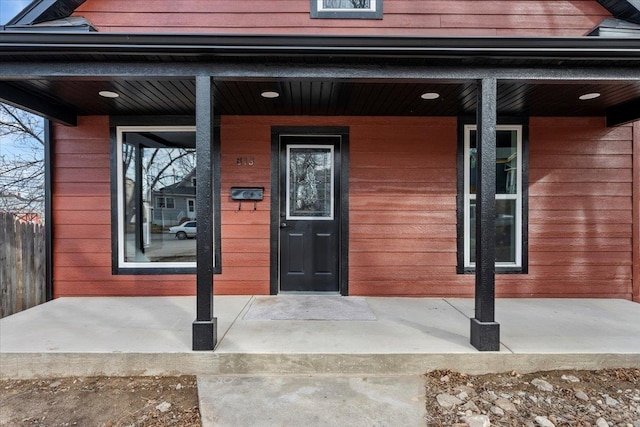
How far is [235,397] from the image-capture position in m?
Result: 2.39

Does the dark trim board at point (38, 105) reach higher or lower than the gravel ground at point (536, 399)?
higher

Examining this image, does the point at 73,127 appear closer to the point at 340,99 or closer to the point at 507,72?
the point at 340,99

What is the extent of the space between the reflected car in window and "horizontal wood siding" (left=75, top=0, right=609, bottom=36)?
2209 mm

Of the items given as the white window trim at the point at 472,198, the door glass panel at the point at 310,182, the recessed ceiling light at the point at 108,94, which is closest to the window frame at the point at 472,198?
the white window trim at the point at 472,198

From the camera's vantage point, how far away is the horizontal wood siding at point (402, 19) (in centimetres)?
392

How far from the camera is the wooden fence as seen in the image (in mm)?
3689

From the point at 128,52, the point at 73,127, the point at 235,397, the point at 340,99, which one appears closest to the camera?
the point at 235,397

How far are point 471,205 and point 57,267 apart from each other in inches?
197

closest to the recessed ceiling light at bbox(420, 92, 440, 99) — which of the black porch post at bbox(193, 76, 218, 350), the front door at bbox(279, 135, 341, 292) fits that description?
the front door at bbox(279, 135, 341, 292)

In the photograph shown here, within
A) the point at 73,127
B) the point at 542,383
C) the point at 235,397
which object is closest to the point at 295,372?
the point at 235,397

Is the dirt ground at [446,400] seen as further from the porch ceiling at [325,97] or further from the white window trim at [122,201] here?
the porch ceiling at [325,97]

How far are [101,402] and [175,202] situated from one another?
7.99 feet

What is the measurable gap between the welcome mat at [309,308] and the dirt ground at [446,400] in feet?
3.33

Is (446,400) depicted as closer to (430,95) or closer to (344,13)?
(430,95)
